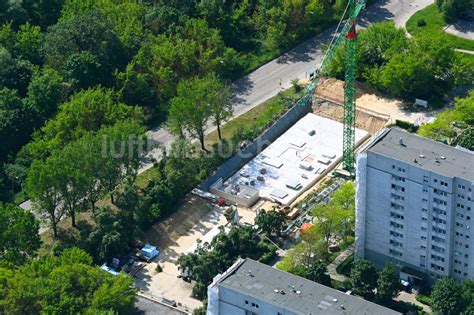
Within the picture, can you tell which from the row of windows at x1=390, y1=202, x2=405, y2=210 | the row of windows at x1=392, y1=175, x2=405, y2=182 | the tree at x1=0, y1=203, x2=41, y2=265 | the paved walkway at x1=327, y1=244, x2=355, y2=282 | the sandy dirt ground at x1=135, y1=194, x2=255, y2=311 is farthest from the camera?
the paved walkway at x1=327, y1=244, x2=355, y2=282

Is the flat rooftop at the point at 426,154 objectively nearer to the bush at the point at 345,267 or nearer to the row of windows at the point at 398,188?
the row of windows at the point at 398,188

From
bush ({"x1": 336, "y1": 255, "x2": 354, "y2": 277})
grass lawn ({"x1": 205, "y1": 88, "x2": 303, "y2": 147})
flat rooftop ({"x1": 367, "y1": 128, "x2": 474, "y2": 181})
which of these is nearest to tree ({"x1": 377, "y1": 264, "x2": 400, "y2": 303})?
bush ({"x1": 336, "y1": 255, "x2": 354, "y2": 277})

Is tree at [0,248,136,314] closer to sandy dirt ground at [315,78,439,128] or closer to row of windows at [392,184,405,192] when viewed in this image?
row of windows at [392,184,405,192]

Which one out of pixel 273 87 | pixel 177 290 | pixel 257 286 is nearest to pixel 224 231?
pixel 177 290


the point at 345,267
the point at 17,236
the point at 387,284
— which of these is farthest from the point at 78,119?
the point at 387,284

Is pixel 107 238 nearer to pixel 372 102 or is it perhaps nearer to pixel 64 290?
pixel 64 290

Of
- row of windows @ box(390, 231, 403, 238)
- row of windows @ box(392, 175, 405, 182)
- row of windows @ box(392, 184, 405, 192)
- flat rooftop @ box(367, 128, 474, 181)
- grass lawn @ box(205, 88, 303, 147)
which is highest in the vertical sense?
flat rooftop @ box(367, 128, 474, 181)

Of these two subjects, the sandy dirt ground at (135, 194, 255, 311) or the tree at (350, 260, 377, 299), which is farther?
the sandy dirt ground at (135, 194, 255, 311)
